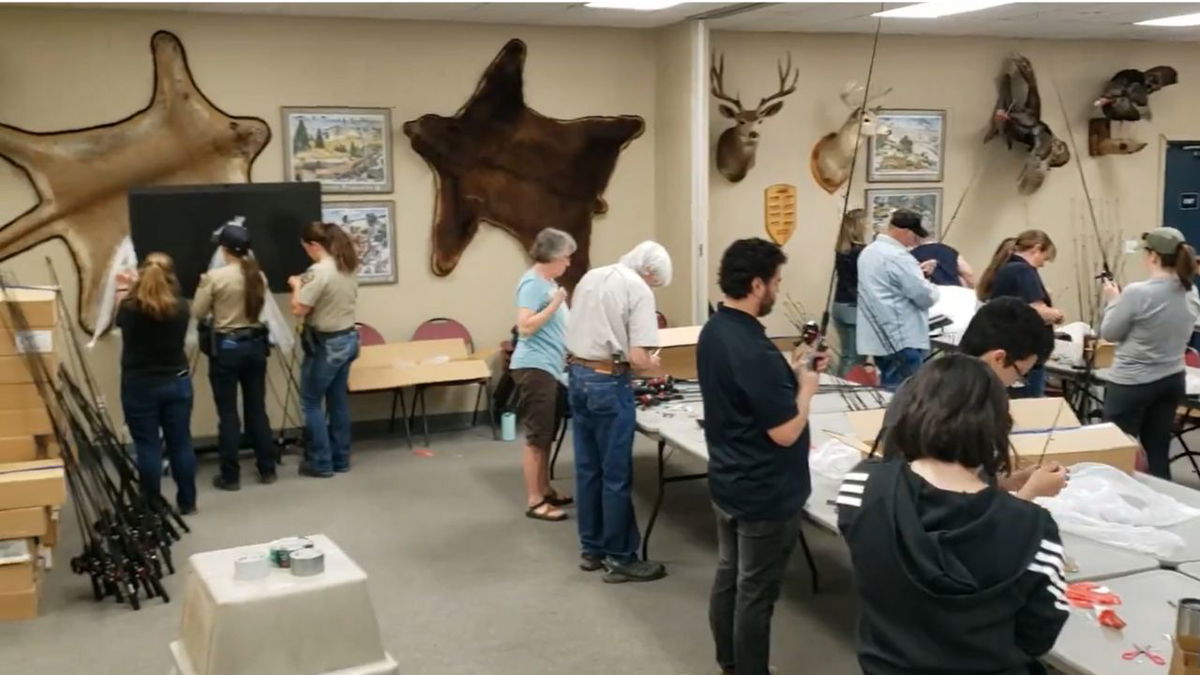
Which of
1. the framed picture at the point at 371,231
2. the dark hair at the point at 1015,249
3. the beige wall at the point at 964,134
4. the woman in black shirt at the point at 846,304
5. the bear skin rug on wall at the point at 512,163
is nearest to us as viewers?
the dark hair at the point at 1015,249

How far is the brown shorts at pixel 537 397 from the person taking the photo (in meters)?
5.15

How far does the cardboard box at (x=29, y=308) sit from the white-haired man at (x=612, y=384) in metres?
2.10

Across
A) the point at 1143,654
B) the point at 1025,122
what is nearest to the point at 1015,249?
the point at 1025,122

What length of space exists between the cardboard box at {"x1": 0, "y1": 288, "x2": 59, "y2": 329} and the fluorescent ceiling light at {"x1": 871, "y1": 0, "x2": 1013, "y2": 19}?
4.86 meters

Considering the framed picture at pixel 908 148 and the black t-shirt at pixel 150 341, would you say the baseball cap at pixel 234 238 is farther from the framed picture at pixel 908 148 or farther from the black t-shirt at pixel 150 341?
the framed picture at pixel 908 148

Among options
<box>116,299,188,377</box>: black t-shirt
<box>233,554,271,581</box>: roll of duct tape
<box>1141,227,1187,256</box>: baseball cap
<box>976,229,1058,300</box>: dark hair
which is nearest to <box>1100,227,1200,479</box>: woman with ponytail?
<box>1141,227,1187,256</box>: baseball cap

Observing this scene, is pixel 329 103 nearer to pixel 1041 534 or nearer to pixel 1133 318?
pixel 1133 318

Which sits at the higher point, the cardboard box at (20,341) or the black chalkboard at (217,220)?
the black chalkboard at (217,220)

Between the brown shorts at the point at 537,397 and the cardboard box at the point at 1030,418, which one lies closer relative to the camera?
the cardboard box at the point at 1030,418

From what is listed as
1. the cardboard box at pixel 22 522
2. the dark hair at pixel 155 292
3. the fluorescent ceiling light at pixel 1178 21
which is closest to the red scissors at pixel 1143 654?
the cardboard box at pixel 22 522

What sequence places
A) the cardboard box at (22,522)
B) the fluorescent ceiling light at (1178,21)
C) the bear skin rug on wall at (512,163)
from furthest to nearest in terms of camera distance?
the fluorescent ceiling light at (1178,21) < the bear skin rug on wall at (512,163) < the cardboard box at (22,522)

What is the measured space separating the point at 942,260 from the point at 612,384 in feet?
14.1

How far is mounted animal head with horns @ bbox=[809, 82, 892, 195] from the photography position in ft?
26.2

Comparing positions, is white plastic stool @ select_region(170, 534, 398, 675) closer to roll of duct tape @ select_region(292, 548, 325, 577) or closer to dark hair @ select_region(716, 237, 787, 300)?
roll of duct tape @ select_region(292, 548, 325, 577)
